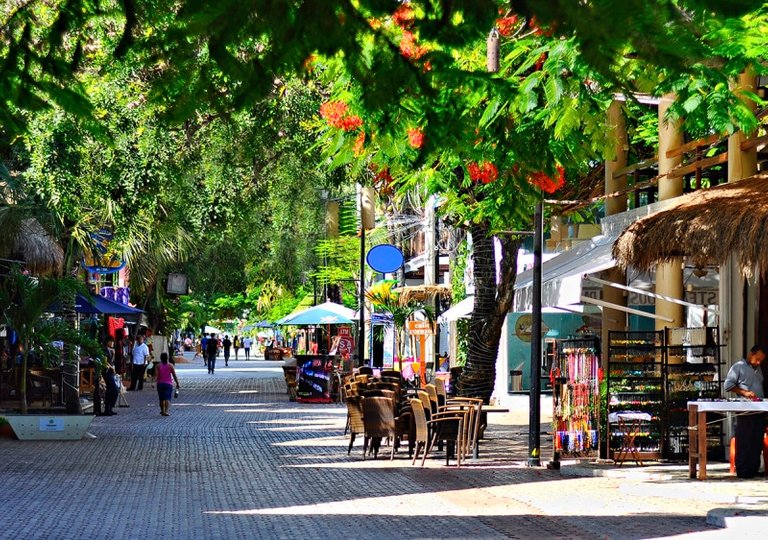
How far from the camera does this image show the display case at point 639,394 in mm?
17656

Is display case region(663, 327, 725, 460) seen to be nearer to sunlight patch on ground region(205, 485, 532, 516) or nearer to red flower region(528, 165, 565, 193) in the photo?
red flower region(528, 165, 565, 193)

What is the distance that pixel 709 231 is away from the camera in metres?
15.9

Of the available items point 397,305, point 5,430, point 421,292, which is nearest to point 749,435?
point 5,430

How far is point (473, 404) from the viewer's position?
18.3 m

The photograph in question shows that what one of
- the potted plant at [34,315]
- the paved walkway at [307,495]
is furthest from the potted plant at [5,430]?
the paved walkway at [307,495]

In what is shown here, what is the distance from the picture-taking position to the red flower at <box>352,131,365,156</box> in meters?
12.2

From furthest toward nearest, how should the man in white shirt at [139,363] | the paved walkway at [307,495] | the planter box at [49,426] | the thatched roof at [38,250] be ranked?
the man in white shirt at [139,363], the thatched roof at [38,250], the planter box at [49,426], the paved walkway at [307,495]

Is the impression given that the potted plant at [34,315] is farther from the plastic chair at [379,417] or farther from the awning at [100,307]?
the plastic chair at [379,417]

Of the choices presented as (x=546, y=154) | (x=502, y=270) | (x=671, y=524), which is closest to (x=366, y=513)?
(x=671, y=524)

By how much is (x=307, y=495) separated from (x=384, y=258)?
1730 centimetres

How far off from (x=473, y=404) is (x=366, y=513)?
5.45m

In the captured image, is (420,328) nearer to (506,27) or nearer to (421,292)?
(421,292)

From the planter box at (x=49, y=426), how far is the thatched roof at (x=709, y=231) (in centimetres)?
1011

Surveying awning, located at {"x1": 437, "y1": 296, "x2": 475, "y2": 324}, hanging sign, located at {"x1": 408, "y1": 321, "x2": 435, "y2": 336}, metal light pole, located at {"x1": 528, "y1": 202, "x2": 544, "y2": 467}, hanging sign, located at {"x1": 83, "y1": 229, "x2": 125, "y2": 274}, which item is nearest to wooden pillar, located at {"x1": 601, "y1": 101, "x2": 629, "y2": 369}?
metal light pole, located at {"x1": 528, "y1": 202, "x2": 544, "y2": 467}
